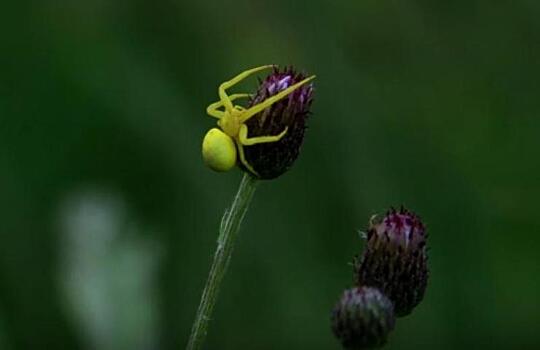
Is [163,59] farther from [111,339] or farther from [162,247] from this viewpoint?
[111,339]

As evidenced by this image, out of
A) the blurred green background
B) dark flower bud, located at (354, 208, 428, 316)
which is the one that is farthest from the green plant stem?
the blurred green background

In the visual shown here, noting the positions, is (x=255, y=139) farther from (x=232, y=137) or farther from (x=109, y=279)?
(x=109, y=279)

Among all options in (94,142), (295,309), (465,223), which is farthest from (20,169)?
(465,223)

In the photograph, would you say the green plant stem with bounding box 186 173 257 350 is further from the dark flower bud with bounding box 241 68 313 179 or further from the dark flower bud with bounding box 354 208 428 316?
the dark flower bud with bounding box 354 208 428 316

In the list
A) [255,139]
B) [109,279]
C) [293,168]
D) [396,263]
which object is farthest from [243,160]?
[293,168]

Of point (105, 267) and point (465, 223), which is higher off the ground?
point (465, 223)

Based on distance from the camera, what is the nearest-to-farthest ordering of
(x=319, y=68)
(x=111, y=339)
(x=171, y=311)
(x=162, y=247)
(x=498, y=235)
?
(x=111, y=339) → (x=162, y=247) → (x=171, y=311) → (x=498, y=235) → (x=319, y=68)

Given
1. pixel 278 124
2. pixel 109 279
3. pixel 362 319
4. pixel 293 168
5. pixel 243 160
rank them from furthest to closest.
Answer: pixel 293 168 → pixel 109 279 → pixel 278 124 → pixel 243 160 → pixel 362 319
